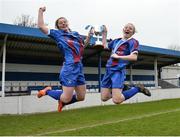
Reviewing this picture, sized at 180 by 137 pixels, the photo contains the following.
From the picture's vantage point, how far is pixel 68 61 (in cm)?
721

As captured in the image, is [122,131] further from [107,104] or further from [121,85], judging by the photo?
[107,104]

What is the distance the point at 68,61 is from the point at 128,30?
1507 mm

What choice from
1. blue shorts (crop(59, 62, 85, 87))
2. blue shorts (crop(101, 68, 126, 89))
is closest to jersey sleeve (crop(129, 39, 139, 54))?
blue shorts (crop(101, 68, 126, 89))


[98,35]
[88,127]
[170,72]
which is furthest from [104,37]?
[170,72]

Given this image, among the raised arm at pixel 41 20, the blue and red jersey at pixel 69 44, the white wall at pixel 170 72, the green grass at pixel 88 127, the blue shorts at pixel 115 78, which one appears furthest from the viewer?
the white wall at pixel 170 72

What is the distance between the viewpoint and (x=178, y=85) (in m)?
52.4

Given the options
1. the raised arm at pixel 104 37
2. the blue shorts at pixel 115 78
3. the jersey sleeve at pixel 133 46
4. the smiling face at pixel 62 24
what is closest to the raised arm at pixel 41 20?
the smiling face at pixel 62 24

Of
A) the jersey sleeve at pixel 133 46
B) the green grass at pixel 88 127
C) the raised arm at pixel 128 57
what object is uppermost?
the jersey sleeve at pixel 133 46

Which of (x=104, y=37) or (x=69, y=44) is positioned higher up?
(x=104, y=37)

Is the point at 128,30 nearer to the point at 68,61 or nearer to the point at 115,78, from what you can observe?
the point at 115,78

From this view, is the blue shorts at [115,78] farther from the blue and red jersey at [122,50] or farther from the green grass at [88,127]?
the green grass at [88,127]

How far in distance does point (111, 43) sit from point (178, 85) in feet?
151

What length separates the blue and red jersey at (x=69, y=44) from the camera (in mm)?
7258

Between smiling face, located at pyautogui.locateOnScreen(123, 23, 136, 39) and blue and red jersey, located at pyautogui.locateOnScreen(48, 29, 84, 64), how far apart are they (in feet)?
3.38
